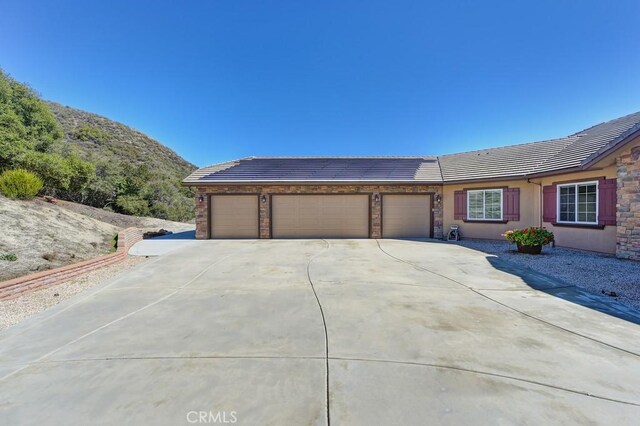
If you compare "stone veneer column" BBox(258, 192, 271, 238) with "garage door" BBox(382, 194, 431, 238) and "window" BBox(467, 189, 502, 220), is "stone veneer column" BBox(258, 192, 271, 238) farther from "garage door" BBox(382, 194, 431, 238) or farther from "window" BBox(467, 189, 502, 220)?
"window" BBox(467, 189, 502, 220)

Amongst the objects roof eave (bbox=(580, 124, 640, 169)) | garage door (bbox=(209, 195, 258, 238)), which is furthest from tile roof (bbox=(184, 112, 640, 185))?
roof eave (bbox=(580, 124, 640, 169))

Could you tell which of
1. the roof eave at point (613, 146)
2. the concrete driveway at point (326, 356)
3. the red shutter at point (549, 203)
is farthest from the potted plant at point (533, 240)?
the concrete driveway at point (326, 356)

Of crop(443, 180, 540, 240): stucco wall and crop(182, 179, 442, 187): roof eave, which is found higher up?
crop(182, 179, 442, 187): roof eave

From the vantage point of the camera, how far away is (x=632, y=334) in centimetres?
343

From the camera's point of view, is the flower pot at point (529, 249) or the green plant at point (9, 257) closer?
the green plant at point (9, 257)

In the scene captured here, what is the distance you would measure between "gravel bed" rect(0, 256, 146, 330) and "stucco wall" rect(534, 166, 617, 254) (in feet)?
46.8

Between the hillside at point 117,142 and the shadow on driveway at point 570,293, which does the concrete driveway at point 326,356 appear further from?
the hillside at point 117,142

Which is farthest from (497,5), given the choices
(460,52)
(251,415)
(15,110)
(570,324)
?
(15,110)

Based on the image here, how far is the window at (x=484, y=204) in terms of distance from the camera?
40.2 ft

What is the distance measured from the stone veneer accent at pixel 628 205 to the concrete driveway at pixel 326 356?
4802 mm

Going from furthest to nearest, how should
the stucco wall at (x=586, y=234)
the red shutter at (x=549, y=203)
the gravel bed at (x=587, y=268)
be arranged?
the red shutter at (x=549, y=203) → the stucco wall at (x=586, y=234) → the gravel bed at (x=587, y=268)

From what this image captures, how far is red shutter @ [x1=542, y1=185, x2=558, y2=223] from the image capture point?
33.8 ft

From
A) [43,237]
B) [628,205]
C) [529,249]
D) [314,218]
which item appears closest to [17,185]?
[43,237]

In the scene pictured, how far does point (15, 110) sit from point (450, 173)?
23.5 metres
